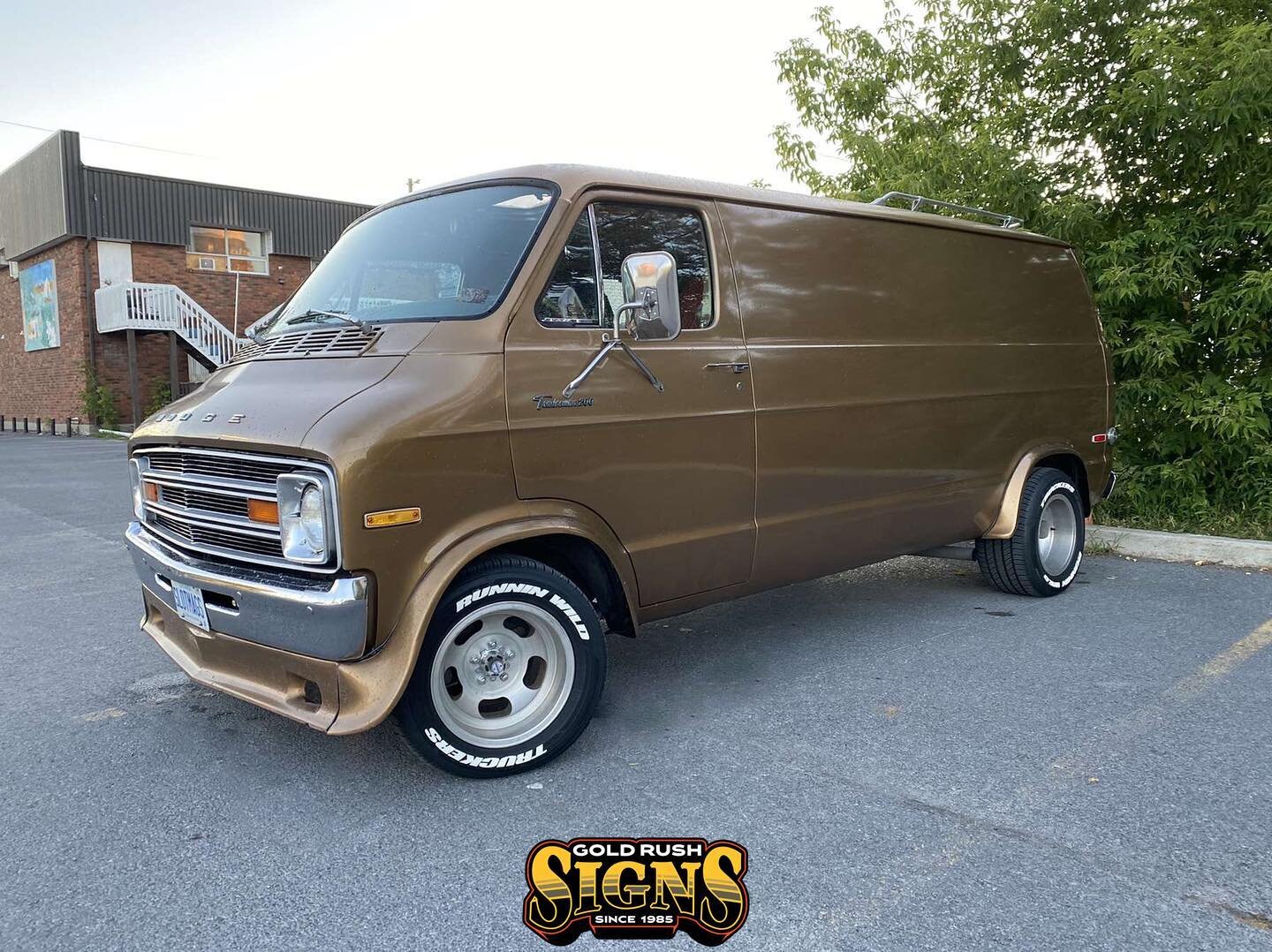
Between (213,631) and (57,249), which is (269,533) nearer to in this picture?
(213,631)

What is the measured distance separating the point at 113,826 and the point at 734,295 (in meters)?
3.07

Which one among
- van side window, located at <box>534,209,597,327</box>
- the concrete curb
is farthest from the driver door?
the concrete curb

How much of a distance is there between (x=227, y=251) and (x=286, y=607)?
85.8ft

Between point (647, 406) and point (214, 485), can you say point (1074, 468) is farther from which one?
point (214, 485)

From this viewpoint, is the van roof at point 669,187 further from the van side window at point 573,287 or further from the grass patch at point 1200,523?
the grass patch at point 1200,523

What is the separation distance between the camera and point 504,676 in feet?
11.6

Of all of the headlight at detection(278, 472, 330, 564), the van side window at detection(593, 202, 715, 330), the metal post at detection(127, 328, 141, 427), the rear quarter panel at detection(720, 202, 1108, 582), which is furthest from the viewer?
the metal post at detection(127, 328, 141, 427)

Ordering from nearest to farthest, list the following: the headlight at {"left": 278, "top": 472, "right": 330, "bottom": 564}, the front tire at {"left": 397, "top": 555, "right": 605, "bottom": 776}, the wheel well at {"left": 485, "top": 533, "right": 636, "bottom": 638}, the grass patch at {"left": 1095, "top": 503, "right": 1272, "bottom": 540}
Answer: the headlight at {"left": 278, "top": 472, "right": 330, "bottom": 564}
the front tire at {"left": 397, "top": 555, "right": 605, "bottom": 776}
the wheel well at {"left": 485, "top": 533, "right": 636, "bottom": 638}
the grass patch at {"left": 1095, "top": 503, "right": 1272, "bottom": 540}

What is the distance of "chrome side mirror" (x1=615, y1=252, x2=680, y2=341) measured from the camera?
138 inches

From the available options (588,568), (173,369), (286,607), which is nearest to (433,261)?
Result: (588,568)

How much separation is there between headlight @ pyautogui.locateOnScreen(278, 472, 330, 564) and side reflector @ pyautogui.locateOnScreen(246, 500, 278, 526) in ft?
0.17

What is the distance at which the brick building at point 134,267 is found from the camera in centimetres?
2356

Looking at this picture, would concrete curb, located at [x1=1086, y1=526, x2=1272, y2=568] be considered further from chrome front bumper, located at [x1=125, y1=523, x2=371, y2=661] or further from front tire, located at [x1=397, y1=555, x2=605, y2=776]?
chrome front bumper, located at [x1=125, y1=523, x2=371, y2=661]

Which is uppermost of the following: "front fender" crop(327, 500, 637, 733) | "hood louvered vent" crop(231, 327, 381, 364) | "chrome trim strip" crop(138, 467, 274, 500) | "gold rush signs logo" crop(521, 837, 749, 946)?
"hood louvered vent" crop(231, 327, 381, 364)
